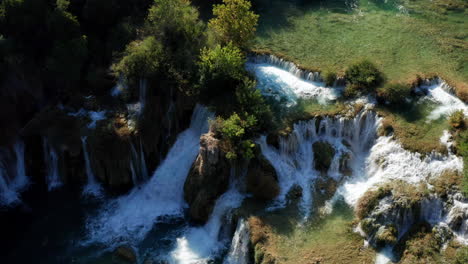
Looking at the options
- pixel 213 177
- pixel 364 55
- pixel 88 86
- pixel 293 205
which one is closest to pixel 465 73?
pixel 364 55

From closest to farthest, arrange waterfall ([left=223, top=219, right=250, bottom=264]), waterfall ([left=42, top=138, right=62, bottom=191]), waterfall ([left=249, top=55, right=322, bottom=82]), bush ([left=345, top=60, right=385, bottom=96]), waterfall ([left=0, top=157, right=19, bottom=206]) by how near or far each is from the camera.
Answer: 1. waterfall ([left=223, top=219, right=250, bottom=264])
2. waterfall ([left=0, top=157, right=19, bottom=206])
3. bush ([left=345, top=60, right=385, bottom=96])
4. waterfall ([left=42, top=138, right=62, bottom=191])
5. waterfall ([left=249, top=55, right=322, bottom=82])

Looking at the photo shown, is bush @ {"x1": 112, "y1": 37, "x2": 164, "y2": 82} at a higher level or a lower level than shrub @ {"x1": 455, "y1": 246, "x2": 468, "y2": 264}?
higher

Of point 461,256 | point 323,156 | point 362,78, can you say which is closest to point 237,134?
point 323,156

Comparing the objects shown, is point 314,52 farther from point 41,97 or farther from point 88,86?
point 41,97

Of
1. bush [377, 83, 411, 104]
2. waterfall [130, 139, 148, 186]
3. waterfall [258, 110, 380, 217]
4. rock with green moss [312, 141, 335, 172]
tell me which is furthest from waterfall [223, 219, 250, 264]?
bush [377, 83, 411, 104]

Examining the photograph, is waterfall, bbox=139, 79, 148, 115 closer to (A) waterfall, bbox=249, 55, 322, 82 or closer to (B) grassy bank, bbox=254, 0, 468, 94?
(A) waterfall, bbox=249, 55, 322, 82

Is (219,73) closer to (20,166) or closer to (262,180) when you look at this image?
(262,180)
